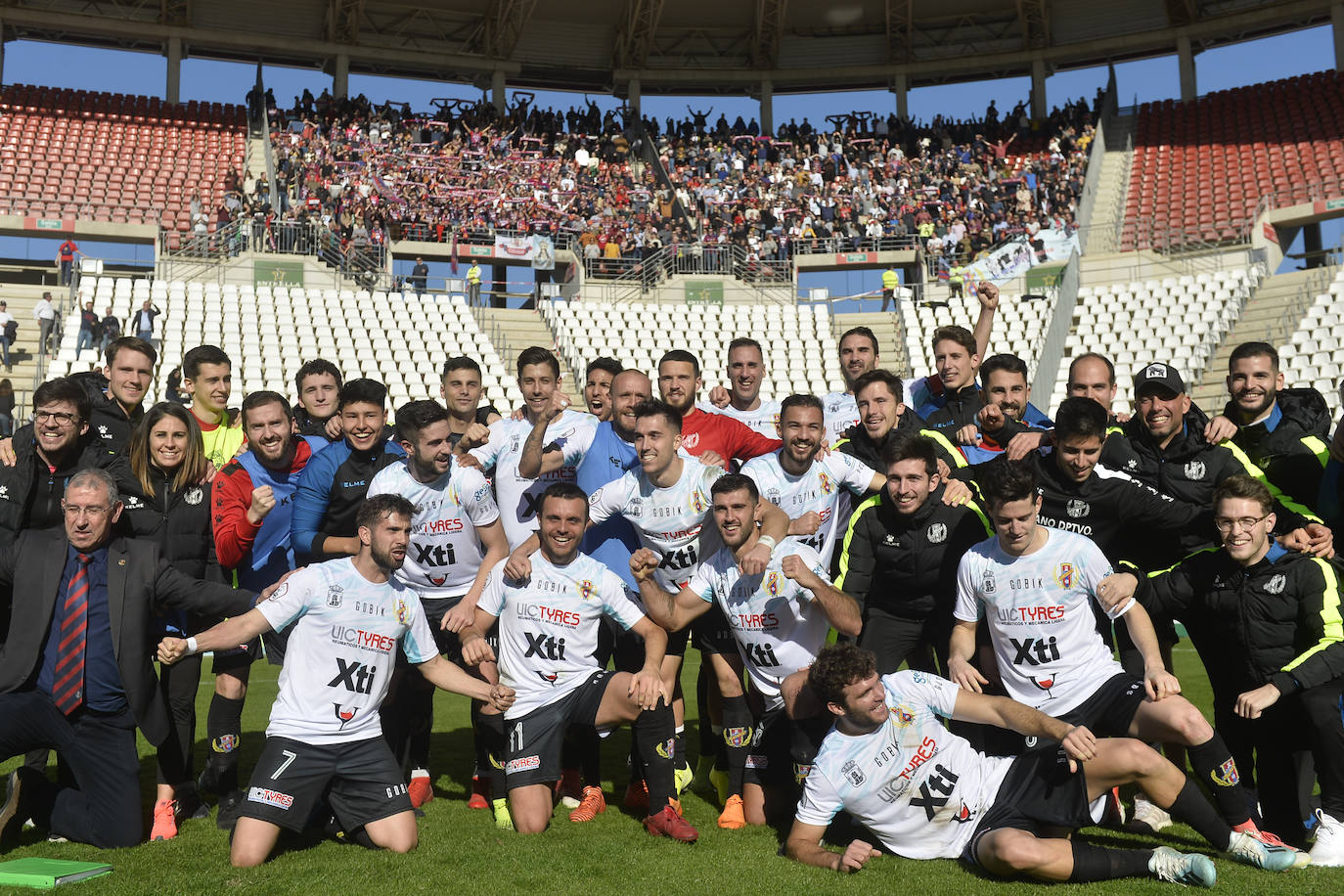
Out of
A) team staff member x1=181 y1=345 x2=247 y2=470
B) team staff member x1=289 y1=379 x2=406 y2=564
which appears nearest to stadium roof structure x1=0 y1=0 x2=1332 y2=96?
team staff member x1=181 y1=345 x2=247 y2=470

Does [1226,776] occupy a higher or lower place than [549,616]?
lower

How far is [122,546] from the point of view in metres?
5.86

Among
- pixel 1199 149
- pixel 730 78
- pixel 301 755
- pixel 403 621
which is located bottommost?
pixel 301 755

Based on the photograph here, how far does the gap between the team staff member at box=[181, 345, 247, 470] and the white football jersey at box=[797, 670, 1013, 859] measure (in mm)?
4261

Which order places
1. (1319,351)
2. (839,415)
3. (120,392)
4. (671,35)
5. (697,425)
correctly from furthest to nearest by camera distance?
1. (671,35)
2. (1319,351)
3. (839,415)
4. (697,425)
5. (120,392)

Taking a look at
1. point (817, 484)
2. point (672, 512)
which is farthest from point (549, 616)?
point (817, 484)

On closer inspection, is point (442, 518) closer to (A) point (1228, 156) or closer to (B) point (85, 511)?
(B) point (85, 511)

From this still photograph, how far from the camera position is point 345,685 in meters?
5.78

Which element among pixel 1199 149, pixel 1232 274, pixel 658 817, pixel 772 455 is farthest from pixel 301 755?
pixel 1199 149

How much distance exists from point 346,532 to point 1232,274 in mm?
23250

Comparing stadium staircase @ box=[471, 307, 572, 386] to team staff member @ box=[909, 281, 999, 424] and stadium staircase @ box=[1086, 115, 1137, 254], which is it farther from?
team staff member @ box=[909, 281, 999, 424]

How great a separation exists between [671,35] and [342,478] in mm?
32465

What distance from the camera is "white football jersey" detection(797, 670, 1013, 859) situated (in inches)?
205

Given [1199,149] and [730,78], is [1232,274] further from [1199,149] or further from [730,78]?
[730,78]
